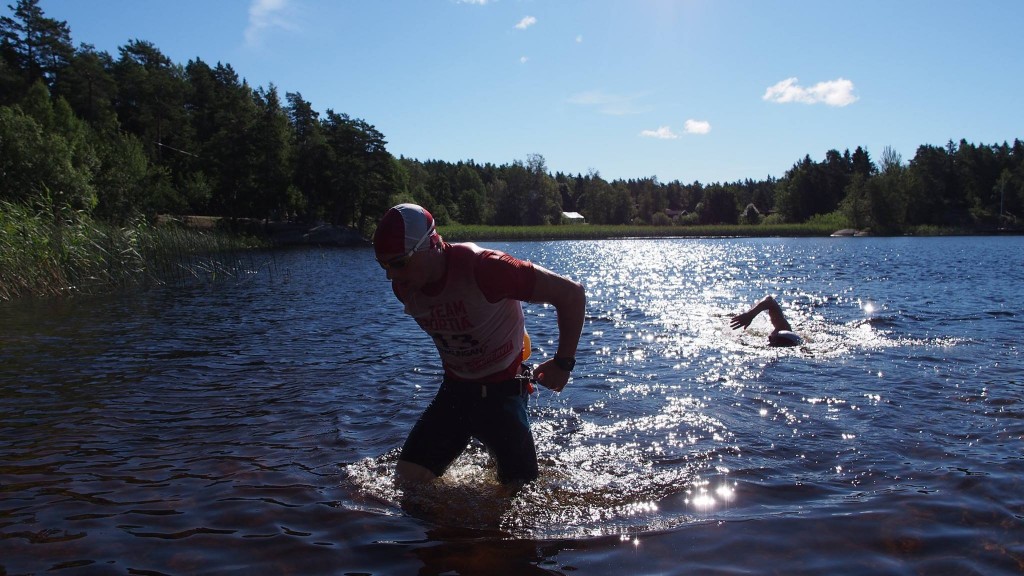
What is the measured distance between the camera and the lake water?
4.35m

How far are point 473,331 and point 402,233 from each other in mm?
820

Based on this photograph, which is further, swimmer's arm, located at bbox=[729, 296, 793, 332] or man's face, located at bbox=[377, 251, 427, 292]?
swimmer's arm, located at bbox=[729, 296, 793, 332]

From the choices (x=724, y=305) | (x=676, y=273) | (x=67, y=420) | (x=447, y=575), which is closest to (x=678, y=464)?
(x=447, y=575)

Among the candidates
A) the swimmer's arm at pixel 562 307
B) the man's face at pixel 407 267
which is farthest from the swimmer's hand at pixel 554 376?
the man's face at pixel 407 267

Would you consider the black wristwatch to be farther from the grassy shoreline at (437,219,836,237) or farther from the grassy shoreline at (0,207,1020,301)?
the grassy shoreline at (437,219,836,237)

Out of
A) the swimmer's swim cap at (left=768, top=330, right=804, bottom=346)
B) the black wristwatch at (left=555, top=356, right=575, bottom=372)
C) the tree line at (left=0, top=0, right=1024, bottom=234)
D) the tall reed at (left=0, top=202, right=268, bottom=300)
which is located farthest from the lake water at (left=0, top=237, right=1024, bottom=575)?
the tree line at (left=0, top=0, right=1024, bottom=234)

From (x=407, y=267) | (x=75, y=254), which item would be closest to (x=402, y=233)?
(x=407, y=267)

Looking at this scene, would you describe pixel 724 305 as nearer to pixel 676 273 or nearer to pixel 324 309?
pixel 324 309

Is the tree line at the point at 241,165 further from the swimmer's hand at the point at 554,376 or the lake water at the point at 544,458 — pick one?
the swimmer's hand at the point at 554,376

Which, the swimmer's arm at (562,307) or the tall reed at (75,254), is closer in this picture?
the swimmer's arm at (562,307)

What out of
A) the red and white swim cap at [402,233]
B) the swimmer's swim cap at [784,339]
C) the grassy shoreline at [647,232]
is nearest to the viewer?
the red and white swim cap at [402,233]

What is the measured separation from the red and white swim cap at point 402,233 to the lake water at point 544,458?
6.60 ft

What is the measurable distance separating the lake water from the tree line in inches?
646

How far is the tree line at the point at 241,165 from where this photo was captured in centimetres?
4588
